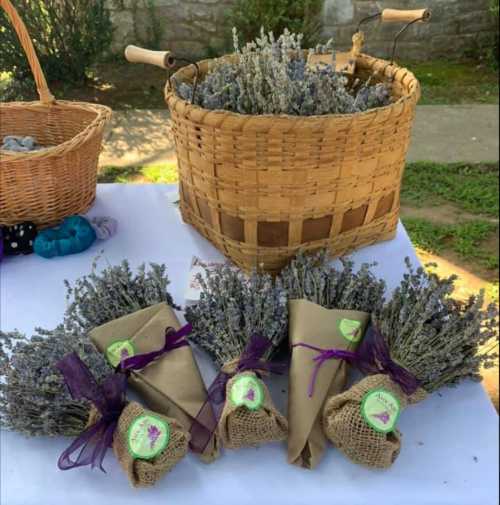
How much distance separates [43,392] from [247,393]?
0.26m

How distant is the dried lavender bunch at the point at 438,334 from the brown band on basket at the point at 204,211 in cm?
41

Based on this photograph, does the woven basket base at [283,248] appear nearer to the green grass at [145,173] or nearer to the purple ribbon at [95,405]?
the purple ribbon at [95,405]

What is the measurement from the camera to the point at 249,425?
2.14 ft

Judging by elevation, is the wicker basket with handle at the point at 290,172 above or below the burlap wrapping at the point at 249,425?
above

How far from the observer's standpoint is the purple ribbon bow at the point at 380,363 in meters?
0.68

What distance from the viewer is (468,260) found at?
6.84 feet

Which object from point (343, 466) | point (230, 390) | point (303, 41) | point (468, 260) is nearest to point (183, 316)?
point (230, 390)

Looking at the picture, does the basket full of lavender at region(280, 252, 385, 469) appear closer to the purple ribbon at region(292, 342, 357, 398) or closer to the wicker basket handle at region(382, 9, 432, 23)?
the purple ribbon at region(292, 342, 357, 398)

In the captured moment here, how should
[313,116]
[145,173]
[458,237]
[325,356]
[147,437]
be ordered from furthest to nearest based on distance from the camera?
[458,237]
[145,173]
[313,116]
[325,356]
[147,437]

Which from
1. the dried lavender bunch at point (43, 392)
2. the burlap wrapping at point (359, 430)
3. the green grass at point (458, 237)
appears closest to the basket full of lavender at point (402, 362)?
the burlap wrapping at point (359, 430)

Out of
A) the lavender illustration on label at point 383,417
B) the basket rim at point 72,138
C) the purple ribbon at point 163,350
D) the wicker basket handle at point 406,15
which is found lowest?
the purple ribbon at point 163,350

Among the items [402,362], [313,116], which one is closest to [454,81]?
[313,116]

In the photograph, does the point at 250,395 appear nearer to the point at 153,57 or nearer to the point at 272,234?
the point at 272,234

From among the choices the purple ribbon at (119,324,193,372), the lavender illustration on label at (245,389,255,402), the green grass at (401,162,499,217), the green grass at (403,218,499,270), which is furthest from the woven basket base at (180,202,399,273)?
the green grass at (401,162,499,217)
